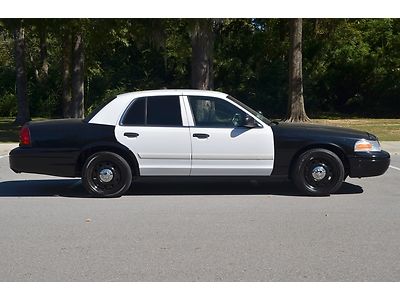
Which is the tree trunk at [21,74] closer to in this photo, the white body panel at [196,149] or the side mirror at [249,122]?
the white body panel at [196,149]

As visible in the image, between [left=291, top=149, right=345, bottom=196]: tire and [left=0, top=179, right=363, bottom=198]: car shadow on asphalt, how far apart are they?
0.30m

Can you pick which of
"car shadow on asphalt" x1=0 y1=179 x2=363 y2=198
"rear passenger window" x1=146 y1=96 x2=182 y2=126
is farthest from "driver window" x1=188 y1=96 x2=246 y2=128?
"car shadow on asphalt" x1=0 y1=179 x2=363 y2=198

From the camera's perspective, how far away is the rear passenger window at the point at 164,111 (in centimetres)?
757

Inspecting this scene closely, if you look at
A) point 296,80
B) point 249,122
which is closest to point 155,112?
point 249,122

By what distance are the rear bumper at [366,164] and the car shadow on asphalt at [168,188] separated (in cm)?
53

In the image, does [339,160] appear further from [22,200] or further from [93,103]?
[93,103]

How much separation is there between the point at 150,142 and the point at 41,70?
2593 cm

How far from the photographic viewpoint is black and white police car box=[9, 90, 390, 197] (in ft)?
24.6

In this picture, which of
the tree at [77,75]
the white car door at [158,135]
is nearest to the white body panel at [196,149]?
the white car door at [158,135]

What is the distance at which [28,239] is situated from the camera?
5.45m

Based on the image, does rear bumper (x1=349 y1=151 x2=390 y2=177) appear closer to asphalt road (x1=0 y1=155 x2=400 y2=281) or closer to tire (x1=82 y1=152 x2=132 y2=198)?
asphalt road (x1=0 y1=155 x2=400 y2=281)

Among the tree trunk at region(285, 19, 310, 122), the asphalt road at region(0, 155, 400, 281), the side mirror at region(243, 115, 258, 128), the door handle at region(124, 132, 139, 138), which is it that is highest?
the tree trunk at region(285, 19, 310, 122)

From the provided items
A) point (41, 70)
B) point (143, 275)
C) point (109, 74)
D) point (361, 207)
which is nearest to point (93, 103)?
point (109, 74)

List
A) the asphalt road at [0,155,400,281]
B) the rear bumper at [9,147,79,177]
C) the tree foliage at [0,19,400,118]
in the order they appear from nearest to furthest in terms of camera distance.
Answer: the asphalt road at [0,155,400,281]
the rear bumper at [9,147,79,177]
the tree foliage at [0,19,400,118]
